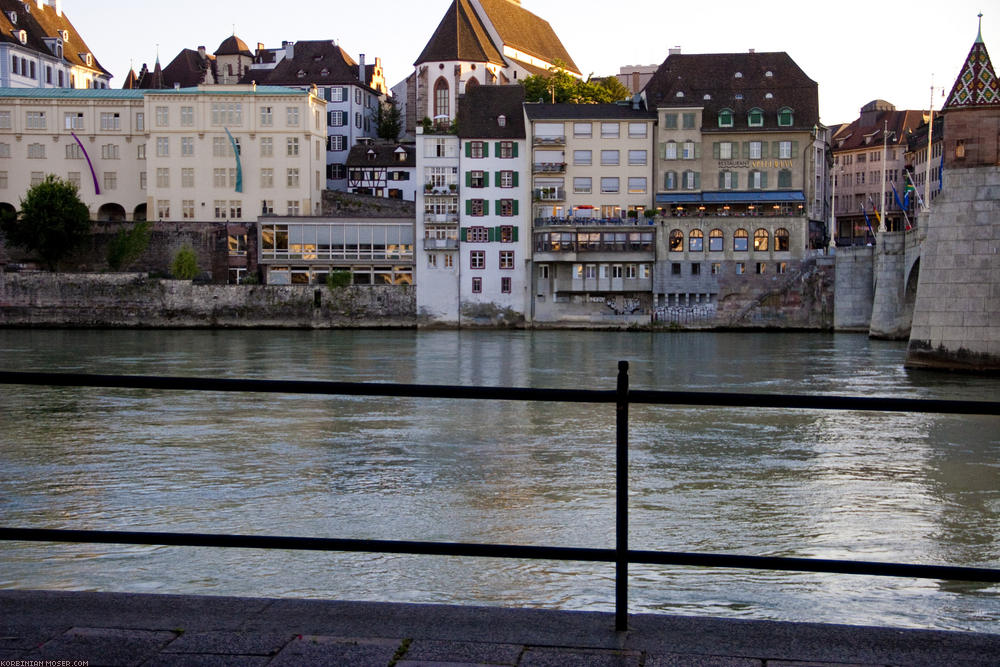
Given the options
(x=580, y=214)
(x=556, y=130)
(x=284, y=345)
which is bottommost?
(x=284, y=345)

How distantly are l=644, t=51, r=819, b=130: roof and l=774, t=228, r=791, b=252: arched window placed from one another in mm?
7599

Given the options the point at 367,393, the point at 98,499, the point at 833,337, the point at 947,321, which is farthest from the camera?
the point at 833,337

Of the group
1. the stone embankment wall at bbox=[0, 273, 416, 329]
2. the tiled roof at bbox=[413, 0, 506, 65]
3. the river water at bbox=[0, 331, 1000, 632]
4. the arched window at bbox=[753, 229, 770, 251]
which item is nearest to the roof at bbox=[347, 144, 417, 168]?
the tiled roof at bbox=[413, 0, 506, 65]

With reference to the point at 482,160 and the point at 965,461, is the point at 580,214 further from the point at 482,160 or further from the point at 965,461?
the point at 965,461

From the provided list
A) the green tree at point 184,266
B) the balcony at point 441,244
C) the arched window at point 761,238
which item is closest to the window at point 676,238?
the arched window at point 761,238

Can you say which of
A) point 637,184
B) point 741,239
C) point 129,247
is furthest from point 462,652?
point 129,247

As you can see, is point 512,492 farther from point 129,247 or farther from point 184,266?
point 129,247

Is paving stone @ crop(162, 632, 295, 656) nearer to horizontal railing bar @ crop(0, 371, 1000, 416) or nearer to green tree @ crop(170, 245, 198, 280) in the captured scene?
horizontal railing bar @ crop(0, 371, 1000, 416)

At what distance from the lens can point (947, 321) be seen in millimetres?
37156

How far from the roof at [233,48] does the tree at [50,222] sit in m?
33.2

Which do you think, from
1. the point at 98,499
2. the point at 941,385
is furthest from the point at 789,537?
the point at 941,385

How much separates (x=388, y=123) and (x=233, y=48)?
2004cm

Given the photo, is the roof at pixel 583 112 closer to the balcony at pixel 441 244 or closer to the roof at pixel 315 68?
the balcony at pixel 441 244

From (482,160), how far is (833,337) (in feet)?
75.8
